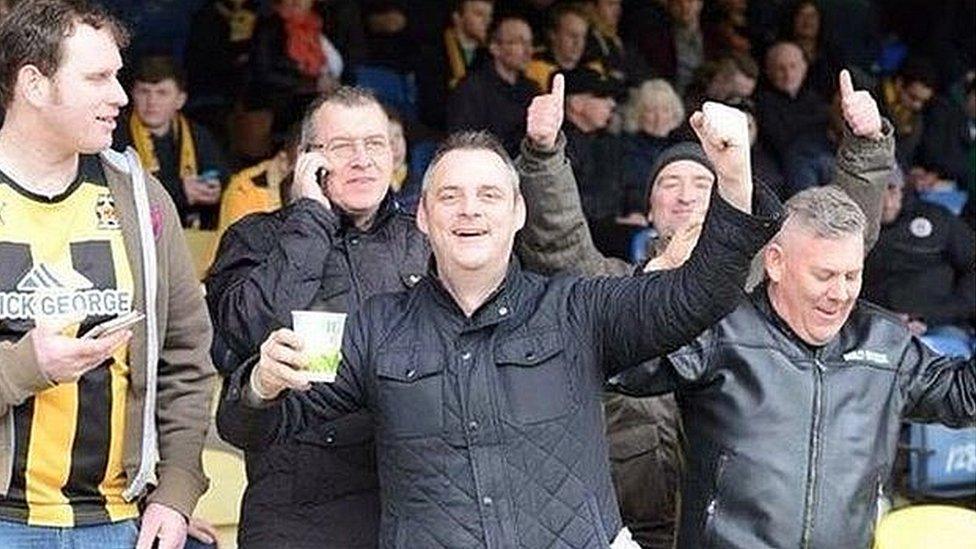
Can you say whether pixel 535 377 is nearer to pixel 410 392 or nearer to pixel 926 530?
pixel 410 392

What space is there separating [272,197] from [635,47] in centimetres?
424

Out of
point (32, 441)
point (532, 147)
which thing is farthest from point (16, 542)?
point (532, 147)

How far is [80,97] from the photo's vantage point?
3115mm

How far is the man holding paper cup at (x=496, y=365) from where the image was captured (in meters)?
2.99

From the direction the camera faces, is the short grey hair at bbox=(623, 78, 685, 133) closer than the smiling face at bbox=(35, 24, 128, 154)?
No

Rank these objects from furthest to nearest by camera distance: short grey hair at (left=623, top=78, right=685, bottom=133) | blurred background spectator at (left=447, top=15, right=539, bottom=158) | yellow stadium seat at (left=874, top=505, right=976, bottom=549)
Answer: short grey hair at (left=623, top=78, right=685, bottom=133) → blurred background spectator at (left=447, top=15, right=539, bottom=158) → yellow stadium seat at (left=874, top=505, right=976, bottom=549)

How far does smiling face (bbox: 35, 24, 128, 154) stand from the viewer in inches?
122

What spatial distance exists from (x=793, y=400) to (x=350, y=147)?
0.99 metres

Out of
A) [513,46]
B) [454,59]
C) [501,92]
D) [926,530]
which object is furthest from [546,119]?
[454,59]

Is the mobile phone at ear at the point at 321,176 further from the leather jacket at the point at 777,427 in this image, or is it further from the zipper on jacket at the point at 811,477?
the zipper on jacket at the point at 811,477

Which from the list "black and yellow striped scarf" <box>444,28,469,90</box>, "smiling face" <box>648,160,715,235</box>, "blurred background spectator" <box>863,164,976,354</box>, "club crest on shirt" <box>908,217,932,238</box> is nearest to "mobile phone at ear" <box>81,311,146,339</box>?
"smiling face" <box>648,160,715,235</box>

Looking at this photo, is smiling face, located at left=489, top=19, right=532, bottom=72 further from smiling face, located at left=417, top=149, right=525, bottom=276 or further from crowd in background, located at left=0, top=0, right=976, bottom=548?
smiling face, located at left=417, top=149, right=525, bottom=276

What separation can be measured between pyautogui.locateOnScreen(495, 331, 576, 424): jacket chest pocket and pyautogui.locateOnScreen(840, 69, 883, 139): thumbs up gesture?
3.55 feet

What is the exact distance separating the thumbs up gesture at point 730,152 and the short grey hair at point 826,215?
0.51 metres
